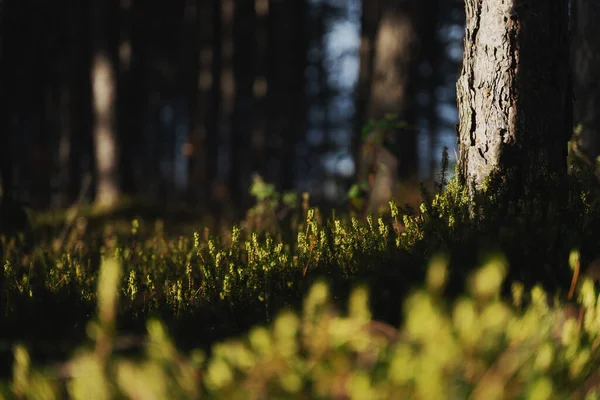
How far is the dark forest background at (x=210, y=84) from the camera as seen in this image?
7.46 metres

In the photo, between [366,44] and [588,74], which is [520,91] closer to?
[588,74]

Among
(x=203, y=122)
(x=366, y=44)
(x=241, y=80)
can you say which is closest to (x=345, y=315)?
(x=366, y=44)

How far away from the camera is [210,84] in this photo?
1542cm

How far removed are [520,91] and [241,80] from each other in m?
25.2

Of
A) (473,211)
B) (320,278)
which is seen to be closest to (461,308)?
(320,278)

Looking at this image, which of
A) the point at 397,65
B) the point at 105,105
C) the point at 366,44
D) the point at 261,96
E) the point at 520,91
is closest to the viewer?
the point at 520,91

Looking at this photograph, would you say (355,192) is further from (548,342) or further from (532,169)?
(548,342)

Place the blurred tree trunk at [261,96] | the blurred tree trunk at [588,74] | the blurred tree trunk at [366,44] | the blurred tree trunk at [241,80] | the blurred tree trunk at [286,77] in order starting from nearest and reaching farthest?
the blurred tree trunk at [588,74]
the blurred tree trunk at [366,44]
the blurred tree trunk at [261,96]
the blurred tree trunk at [241,80]
the blurred tree trunk at [286,77]

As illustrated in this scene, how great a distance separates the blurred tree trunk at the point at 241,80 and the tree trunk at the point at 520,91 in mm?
8098

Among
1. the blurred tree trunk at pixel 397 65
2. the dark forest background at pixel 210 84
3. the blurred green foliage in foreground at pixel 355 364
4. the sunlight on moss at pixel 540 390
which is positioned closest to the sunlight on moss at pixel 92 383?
the blurred green foliage in foreground at pixel 355 364

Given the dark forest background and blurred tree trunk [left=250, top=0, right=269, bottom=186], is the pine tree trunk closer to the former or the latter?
the dark forest background

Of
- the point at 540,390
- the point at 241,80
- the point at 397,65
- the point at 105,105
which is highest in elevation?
the point at 241,80

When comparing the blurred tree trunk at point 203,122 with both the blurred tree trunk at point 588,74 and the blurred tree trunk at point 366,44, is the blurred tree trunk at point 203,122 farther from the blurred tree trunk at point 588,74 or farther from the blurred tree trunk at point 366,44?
the blurred tree trunk at point 588,74

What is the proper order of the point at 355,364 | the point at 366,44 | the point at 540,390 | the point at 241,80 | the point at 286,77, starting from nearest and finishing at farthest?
the point at 540,390, the point at 355,364, the point at 366,44, the point at 286,77, the point at 241,80
